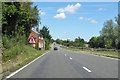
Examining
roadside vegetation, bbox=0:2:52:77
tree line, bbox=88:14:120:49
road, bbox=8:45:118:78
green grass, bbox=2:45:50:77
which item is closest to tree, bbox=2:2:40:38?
roadside vegetation, bbox=0:2:52:77

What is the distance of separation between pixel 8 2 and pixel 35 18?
934 cm

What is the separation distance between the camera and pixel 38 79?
23.9 ft

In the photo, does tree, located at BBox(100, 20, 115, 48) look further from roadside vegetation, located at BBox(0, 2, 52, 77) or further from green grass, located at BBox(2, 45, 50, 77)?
green grass, located at BBox(2, 45, 50, 77)

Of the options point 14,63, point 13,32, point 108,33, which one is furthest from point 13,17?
point 108,33

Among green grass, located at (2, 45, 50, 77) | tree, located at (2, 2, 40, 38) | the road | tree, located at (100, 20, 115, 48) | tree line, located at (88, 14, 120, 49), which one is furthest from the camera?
tree, located at (100, 20, 115, 48)

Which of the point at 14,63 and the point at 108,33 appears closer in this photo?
the point at 14,63

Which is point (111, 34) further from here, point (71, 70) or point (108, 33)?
point (71, 70)

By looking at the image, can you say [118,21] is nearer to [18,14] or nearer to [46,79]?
[18,14]

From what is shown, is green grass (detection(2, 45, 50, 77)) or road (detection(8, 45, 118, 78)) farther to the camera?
green grass (detection(2, 45, 50, 77))

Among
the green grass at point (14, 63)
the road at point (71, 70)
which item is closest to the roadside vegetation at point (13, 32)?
the green grass at point (14, 63)

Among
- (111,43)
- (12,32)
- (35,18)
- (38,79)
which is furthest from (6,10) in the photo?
(111,43)

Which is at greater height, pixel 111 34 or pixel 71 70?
pixel 111 34

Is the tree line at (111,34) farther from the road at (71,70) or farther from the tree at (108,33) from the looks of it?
the road at (71,70)

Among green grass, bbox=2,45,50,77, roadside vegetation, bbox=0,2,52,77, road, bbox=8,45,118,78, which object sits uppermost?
roadside vegetation, bbox=0,2,52,77
